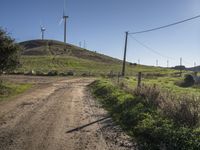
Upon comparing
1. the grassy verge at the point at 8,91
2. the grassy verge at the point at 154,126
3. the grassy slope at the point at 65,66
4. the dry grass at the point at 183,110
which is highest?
the grassy slope at the point at 65,66

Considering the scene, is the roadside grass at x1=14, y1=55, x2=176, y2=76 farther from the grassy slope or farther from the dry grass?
the dry grass

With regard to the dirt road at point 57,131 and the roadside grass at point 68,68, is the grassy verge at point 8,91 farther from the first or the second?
the roadside grass at point 68,68

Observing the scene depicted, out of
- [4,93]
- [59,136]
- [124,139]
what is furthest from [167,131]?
[4,93]

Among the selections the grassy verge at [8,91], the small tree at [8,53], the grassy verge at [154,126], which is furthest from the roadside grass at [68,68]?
the grassy verge at [154,126]

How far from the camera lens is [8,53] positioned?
26922 mm

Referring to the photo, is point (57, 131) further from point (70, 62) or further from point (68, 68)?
point (70, 62)

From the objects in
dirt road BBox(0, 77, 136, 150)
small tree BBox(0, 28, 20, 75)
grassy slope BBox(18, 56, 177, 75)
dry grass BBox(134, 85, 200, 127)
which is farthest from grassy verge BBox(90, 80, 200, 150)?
grassy slope BBox(18, 56, 177, 75)

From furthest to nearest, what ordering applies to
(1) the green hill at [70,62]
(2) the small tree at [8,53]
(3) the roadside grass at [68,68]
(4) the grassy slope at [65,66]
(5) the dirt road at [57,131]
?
(1) the green hill at [70,62]
(4) the grassy slope at [65,66]
(3) the roadside grass at [68,68]
(2) the small tree at [8,53]
(5) the dirt road at [57,131]

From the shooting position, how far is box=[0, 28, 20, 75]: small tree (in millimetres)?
26388

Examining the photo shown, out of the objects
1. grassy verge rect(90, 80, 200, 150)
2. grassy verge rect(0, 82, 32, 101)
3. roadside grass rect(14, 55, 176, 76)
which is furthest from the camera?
roadside grass rect(14, 55, 176, 76)

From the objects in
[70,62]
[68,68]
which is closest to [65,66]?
[68,68]

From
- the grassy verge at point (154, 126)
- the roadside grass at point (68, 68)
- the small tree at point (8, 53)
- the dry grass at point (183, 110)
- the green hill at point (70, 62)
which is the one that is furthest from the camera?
the green hill at point (70, 62)

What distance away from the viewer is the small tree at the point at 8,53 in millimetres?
26388

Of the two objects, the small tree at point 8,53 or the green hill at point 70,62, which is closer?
the small tree at point 8,53
